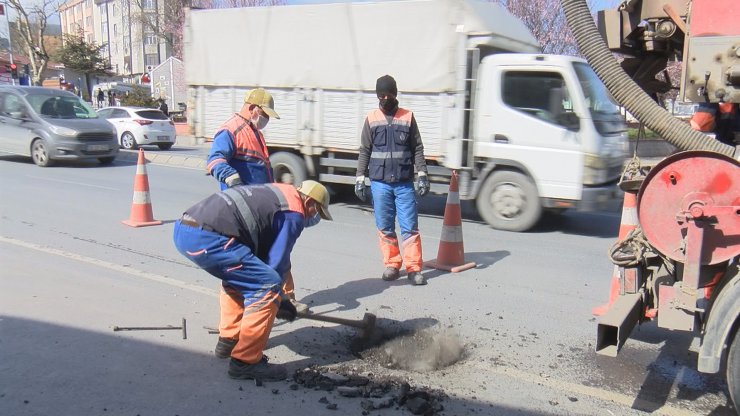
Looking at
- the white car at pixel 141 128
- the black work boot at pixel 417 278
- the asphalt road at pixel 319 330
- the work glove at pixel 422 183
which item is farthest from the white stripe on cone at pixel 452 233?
the white car at pixel 141 128

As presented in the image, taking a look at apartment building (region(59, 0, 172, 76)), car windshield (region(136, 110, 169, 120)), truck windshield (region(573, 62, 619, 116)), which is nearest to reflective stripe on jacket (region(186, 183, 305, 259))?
→ truck windshield (region(573, 62, 619, 116))

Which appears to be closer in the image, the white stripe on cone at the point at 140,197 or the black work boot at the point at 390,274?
the black work boot at the point at 390,274

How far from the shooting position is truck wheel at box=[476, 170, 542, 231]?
8.55 m

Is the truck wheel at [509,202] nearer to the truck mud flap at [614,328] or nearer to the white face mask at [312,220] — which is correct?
the truck mud flap at [614,328]

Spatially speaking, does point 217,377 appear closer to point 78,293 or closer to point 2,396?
point 2,396

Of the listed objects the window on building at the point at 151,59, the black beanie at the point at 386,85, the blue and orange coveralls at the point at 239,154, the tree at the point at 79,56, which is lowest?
the blue and orange coveralls at the point at 239,154

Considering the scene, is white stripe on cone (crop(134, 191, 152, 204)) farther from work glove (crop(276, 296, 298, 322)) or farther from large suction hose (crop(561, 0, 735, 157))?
large suction hose (crop(561, 0, 735, 157))

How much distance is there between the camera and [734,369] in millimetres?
3131

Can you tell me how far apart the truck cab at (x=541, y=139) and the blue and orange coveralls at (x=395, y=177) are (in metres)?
2.79

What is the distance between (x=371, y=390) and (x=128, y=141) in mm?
18999

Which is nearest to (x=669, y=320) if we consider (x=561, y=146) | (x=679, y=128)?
(x=679, y=128)

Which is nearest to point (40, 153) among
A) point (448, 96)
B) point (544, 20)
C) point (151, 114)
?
point (151, 114)

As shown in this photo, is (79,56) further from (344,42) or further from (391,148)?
(391,148)

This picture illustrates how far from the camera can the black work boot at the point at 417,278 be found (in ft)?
19.4
